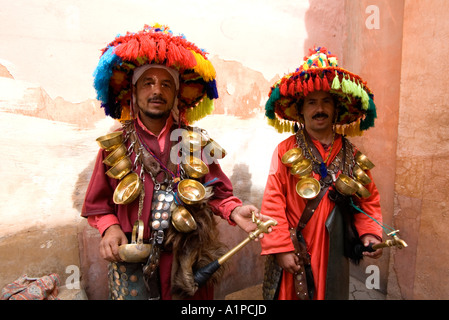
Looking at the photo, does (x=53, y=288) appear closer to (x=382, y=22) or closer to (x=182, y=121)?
(x=182, y=121)

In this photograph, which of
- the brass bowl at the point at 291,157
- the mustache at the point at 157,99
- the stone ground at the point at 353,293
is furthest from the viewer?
the stone ground at the point at 353,293

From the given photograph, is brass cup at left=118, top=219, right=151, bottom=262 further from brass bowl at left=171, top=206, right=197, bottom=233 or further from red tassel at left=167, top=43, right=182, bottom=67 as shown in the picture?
red tassel at left=167, top=43, right=182, bottom=67

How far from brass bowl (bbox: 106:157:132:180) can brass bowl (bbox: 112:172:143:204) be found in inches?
1.1

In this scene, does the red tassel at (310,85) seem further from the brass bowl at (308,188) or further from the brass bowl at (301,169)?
the brass bowl at (308,188)

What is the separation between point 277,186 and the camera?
1.67m

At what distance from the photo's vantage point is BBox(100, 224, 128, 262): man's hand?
3.96ft

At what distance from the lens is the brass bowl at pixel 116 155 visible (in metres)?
1.31

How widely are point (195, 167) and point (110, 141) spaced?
0.47 meters

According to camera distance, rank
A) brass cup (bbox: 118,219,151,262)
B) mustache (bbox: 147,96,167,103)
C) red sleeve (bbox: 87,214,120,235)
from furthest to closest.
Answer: mustache (bbox: 147,96,167,103) → red sleeve (bbox: 87,214,120,235) → brass cup (bbox: 118,219,151,262)

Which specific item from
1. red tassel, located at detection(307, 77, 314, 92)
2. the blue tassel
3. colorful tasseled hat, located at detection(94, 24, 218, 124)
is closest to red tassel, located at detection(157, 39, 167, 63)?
colorful tasseled hat, located at detection(94, 24, 218, 124)

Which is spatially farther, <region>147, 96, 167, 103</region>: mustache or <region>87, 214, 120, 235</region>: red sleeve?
<region>147, 96, 167, 103</region>: mustache

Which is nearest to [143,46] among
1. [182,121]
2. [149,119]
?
[149,119]

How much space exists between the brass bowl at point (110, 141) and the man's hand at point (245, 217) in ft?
2.39

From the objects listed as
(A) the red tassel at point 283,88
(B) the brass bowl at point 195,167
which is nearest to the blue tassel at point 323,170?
(A) the red tassel at point 283,88
